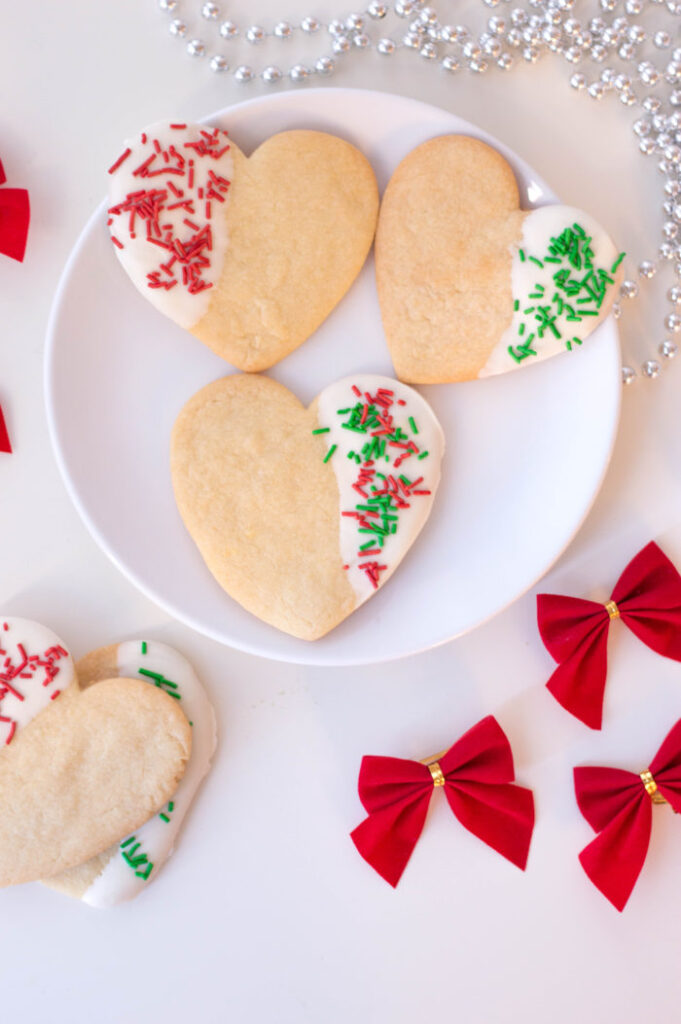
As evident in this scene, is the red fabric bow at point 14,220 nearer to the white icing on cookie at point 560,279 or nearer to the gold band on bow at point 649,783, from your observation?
the white icing on cookie at point 560,279

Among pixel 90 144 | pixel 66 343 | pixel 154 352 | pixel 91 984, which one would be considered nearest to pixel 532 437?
pixel 154 352

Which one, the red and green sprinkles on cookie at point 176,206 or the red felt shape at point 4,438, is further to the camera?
the red felt shape at point 4,438

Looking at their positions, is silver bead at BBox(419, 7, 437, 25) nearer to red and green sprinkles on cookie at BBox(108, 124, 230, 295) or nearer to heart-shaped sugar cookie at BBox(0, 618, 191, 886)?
red and green sprinkles on cookie at BBox(108, 124, 230, 295)

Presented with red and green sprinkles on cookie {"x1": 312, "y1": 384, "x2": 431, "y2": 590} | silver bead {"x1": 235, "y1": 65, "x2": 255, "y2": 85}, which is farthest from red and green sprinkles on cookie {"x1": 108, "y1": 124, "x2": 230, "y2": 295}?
red and green sprinkles on cookie {"x1": 312, "y1": 384, "x2": 431, "y2": 590}

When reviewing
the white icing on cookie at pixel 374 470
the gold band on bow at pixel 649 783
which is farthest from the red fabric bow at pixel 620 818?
the white icing on cookie at pixel 374 470

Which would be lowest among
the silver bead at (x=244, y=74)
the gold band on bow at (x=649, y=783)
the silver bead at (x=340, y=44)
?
the gold band on bow at (x=649, y=783)

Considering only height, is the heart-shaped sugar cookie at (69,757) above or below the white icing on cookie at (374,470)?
below

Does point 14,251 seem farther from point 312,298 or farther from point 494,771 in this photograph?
point 494,771

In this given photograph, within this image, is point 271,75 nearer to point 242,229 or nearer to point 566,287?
point 242,229
